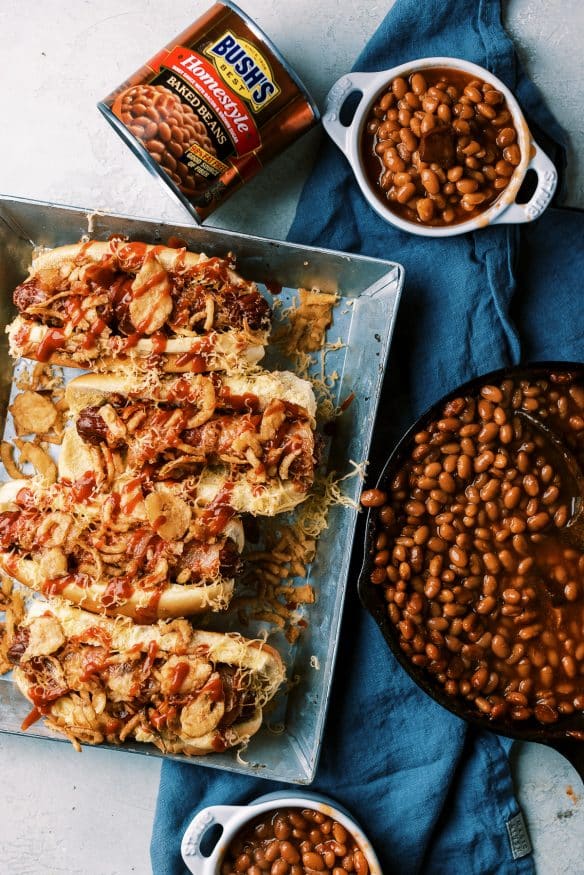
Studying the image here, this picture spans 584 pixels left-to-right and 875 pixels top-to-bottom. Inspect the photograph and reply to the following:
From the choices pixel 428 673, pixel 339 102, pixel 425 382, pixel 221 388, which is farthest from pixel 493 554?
pixel 339 102

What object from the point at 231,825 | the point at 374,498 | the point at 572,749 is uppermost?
the point at 374,498

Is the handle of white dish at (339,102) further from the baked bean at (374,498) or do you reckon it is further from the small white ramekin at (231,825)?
the small white ramekin at (231,825)

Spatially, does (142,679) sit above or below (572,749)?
above

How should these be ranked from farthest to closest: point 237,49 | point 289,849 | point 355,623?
point 355,623 < point 289,849 < point 237,49

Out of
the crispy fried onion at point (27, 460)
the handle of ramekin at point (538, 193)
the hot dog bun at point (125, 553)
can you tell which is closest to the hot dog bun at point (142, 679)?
the hot dog bun at point (125, 553)

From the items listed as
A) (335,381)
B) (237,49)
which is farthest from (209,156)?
(335,381)

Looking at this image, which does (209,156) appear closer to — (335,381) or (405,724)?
(335,381)

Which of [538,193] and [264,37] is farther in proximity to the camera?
[538,193]

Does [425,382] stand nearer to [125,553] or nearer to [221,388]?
[221,388]
